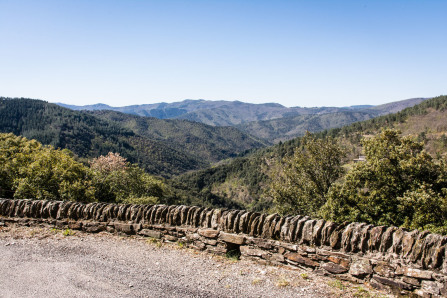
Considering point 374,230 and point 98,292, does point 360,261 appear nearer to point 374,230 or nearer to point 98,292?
point 374,230

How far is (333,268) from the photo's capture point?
22.3 feet

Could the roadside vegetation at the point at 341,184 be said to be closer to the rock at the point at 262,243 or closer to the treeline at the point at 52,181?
the treeline at the point at 52,181

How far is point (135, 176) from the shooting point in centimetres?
3669

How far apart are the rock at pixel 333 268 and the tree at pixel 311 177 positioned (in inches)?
737

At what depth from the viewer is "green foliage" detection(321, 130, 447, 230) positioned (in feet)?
54.8

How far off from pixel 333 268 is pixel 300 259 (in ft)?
2.66

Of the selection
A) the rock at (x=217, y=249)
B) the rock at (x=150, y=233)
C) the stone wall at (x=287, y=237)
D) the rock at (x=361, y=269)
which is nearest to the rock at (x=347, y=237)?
the stone wall at (x=287, y=237)

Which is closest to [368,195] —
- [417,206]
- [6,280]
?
[417,206]

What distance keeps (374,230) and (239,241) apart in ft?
11.6

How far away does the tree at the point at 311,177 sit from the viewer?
83.0 feet

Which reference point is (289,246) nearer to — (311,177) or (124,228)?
(124,228)

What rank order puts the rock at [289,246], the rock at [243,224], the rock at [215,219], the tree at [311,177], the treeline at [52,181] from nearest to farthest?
the rock at [289,246], the rock at [243,224], the rock at [215,219], the treeline at [52,181], the tree at [311,177]

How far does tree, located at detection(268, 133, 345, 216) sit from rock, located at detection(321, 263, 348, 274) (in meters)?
18.7

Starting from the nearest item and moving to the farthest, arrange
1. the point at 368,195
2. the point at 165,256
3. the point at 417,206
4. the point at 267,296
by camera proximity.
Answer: the point at 267,296 < the point at 165,256 < the point at 417,206 < the point at 368,195
